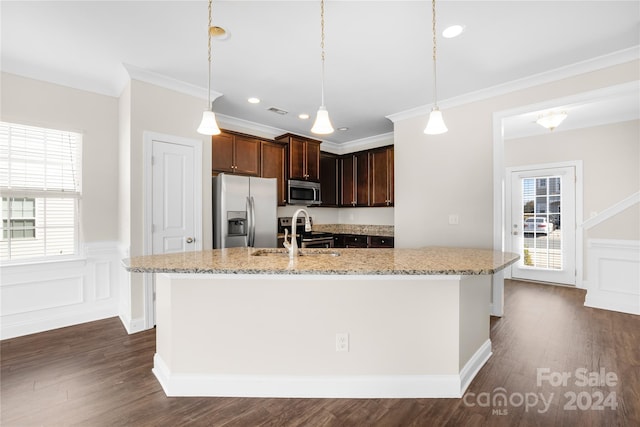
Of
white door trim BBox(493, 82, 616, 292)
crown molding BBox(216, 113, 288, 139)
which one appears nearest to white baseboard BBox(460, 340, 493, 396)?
white door trim BBox(493, 82, 616, 292)

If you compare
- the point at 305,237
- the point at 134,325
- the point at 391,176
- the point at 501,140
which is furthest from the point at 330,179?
the point at 134,325

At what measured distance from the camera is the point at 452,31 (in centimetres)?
245

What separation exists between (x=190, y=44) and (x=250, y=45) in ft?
1.64

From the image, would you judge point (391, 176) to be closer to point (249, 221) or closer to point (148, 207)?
point (249, 221)

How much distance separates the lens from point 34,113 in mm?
3137

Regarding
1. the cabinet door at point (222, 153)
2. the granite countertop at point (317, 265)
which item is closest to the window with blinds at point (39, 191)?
the cabinet door at point (222, 153)

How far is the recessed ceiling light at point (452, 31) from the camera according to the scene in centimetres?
240

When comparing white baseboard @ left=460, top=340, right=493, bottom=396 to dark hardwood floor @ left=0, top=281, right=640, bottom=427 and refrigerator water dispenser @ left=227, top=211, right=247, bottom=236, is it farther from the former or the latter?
refrigerator water dispenser @ left=227, top=211, right=247, bottom=236

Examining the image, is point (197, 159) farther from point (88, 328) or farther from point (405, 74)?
point (405, 74)

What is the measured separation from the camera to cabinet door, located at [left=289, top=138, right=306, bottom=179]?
488 centimetres

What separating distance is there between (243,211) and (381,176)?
234 cm

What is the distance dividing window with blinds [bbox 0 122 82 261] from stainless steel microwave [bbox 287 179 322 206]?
2.62 m

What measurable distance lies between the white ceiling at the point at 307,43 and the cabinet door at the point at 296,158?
1236 mm

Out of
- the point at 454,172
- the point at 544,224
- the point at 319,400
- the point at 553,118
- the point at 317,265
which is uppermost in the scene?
the point at 553,118
